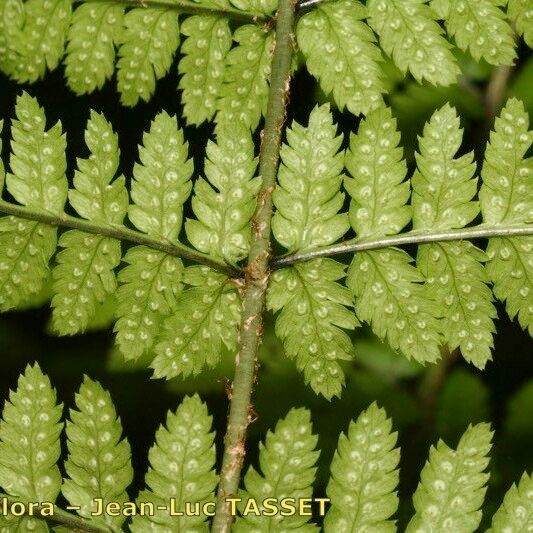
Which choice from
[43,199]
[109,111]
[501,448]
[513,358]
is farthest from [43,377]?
[513,358]

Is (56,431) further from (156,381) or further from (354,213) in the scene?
(156,381)

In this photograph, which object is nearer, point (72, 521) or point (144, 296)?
point (72, 521)

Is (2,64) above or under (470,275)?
above

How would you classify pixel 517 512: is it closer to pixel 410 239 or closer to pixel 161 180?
pixel 410 239

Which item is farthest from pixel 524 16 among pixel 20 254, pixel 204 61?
pixel 20 254

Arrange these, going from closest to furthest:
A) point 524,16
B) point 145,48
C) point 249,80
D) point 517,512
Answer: point 517,512 < point 524,16 < point 249,80 < point 145,48
